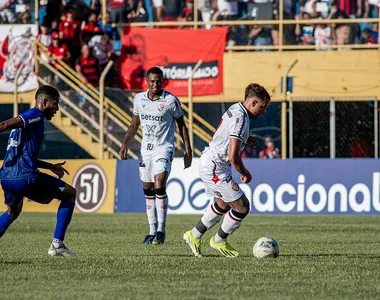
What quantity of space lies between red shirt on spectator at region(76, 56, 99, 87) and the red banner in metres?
0.71

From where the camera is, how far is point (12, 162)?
10156mm

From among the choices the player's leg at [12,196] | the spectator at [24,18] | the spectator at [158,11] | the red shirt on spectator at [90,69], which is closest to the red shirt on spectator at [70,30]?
the red shirt on spectator at [90,69]

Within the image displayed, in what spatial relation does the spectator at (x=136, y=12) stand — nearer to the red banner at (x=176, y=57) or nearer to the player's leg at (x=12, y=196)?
the red banner at (x=176, y=57)

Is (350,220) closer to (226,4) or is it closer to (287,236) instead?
(287,236)

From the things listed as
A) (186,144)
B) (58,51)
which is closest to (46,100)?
(186,144)

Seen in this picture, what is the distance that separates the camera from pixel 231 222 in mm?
10883

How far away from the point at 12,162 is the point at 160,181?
366cm

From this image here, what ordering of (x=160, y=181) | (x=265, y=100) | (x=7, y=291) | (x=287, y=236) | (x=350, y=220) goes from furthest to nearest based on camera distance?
(x=350, y=220)
(x=287, y=236)
(x=160, y=181)
(x=265, y=100)
(x=7, y=291)

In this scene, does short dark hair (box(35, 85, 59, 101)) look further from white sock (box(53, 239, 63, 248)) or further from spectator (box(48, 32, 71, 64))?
spectator (box(48, 32, 71, 64))

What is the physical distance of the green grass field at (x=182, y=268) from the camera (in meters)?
7.76

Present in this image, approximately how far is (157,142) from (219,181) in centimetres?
297

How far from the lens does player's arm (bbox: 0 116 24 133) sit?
9.50 m

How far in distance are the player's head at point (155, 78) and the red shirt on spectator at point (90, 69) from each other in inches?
472

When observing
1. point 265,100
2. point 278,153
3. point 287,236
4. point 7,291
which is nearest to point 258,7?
point 278,153
